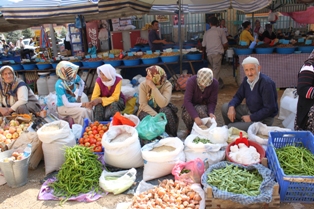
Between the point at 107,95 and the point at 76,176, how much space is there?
1.70m

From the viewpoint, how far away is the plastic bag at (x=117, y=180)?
10.0 feet

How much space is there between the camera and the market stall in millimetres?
6504

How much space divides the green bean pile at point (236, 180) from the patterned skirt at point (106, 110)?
6.93 feet

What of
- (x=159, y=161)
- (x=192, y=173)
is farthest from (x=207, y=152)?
(x=159, y=161)

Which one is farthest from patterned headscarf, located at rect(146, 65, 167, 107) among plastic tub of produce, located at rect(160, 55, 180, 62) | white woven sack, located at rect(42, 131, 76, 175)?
plastic tub of produce, located at rect(160, 55, 180, 62)

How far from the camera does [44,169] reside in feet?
12.3

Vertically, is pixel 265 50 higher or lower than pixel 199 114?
higher

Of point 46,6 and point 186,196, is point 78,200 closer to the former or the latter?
point 186,196

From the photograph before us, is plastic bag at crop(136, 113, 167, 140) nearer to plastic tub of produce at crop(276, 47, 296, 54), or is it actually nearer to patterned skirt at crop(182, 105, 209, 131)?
patterned skirt at crop(182, 105, 209, 131)

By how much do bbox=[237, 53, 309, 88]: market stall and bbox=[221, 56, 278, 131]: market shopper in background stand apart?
9.64ft

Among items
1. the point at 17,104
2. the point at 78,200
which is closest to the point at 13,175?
the point at 78,200

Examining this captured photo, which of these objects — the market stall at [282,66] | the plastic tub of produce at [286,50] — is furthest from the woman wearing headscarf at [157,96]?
the plastic tub of produce at [286,50]

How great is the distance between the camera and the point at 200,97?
13.3ft

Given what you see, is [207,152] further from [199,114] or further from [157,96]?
[157,96]
